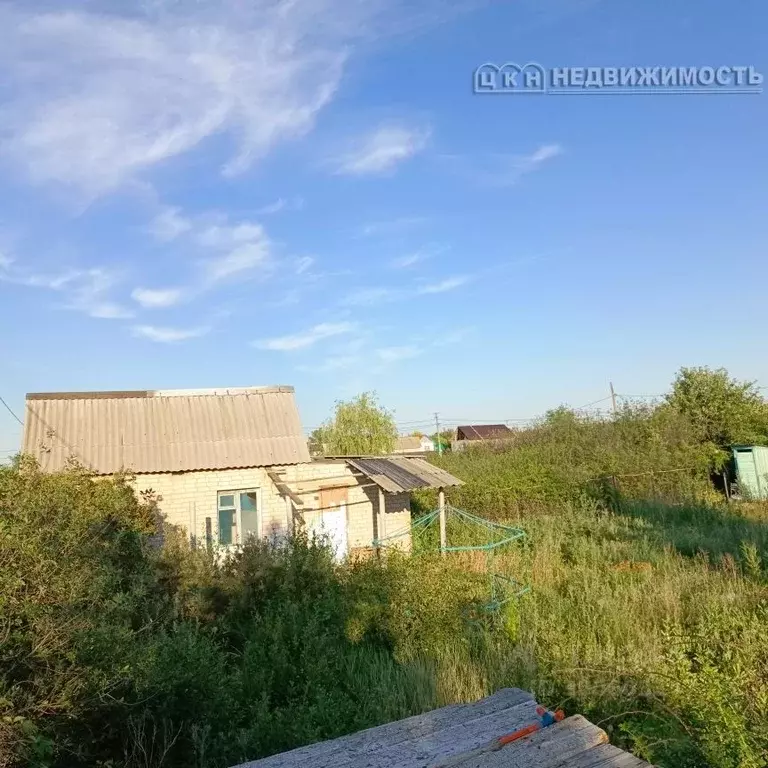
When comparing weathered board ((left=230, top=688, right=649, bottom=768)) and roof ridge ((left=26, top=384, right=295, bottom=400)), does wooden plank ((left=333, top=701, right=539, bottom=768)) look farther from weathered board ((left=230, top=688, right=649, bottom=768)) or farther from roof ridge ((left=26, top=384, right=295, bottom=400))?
roof ridge ((left=26, top=384, right=295, bottom=400))

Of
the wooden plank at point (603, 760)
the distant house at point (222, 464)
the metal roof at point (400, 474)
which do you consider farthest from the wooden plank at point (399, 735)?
the distant house at point (222, 464)

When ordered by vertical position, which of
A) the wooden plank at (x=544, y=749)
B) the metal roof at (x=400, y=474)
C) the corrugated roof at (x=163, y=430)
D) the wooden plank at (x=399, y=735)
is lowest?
the wooden plank at (x=399, y=735)

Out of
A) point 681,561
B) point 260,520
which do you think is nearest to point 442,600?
point 681,561

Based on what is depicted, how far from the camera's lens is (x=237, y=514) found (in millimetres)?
13008

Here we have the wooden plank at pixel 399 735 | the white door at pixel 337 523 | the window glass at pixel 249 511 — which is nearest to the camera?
the wooden plank at pixel 399 735

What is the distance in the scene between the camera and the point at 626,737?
3986mm

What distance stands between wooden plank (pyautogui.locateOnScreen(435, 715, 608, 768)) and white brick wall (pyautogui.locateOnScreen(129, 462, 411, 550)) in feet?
35.3

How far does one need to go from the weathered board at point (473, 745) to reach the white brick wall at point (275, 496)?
1002 cm

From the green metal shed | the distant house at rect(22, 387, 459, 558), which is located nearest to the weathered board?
the distant house at rect(22, 387, 459, 558)

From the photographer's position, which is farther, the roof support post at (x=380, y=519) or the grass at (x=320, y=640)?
the roof support post at (x=380, y=519)

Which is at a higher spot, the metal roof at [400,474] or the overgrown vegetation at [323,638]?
the metal roof at [400,474]

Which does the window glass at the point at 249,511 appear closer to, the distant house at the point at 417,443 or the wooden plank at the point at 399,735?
the wooden plank at the point at 399,735

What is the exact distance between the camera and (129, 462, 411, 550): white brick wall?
40.9 ft

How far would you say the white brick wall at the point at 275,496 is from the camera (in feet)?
40.9
